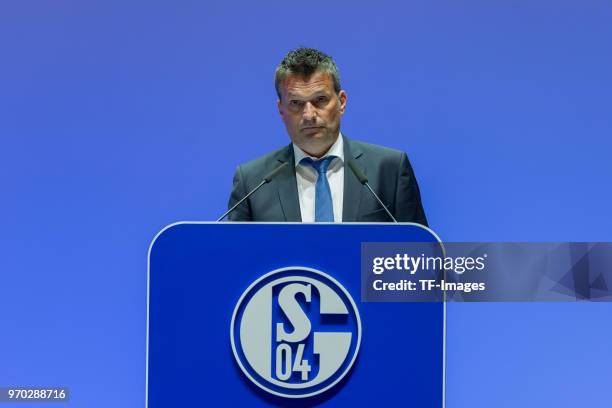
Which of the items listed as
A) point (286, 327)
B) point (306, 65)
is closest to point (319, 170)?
point (306, 65)

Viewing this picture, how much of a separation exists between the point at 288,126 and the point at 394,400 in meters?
0.81

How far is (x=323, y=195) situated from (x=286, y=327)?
0.52 m

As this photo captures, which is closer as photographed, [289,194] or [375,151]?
[289,194]

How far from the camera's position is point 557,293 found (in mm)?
2506

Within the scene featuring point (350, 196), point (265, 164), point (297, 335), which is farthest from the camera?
point (265, 164)

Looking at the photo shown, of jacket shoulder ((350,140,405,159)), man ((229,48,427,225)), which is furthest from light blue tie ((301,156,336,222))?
jacket shoulder ((350,140,405,159))

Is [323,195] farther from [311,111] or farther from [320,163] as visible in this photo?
[311,111]

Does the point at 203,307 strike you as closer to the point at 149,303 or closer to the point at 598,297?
the point at 149,303

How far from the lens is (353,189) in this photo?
6.98 feet

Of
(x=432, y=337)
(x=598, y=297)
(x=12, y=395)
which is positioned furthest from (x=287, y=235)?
(x=12, y=395)

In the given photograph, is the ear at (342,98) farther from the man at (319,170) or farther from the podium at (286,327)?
the podium at (286,327)

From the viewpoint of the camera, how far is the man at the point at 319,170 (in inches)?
83.8

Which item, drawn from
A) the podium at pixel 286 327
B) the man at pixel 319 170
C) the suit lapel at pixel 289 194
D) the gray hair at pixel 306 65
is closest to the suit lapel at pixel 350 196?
the man at pixel 319 170

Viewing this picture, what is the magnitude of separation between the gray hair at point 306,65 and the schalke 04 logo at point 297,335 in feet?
2.24
